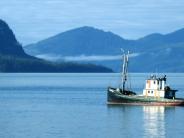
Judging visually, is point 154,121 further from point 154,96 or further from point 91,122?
point 154,96

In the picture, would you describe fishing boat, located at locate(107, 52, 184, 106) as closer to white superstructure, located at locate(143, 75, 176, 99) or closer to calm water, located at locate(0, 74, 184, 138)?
white superstructure, located at locate(143, 75, 176, 99)

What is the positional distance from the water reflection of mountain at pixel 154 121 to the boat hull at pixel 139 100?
3279 millimetres

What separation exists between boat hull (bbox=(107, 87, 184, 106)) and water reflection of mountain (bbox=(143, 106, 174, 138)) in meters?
3.28

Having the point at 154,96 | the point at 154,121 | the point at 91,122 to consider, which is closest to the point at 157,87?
the point at 154,96

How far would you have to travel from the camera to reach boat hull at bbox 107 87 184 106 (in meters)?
129

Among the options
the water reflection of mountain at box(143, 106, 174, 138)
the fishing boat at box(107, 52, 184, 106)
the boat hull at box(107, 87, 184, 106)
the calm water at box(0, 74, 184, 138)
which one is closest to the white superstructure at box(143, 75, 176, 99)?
the fishing boat at box(107, 52, 184, 106)

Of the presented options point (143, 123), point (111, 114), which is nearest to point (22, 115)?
point (111, 114)

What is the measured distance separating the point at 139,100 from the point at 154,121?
29.7 m

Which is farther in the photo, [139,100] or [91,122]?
[139,100]

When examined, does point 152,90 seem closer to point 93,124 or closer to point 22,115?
point 22,115

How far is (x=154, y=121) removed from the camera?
101 metres

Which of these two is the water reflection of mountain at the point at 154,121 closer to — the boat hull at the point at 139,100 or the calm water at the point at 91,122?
the calm water at the point at 91,122

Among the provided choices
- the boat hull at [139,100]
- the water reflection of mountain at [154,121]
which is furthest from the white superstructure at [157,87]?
the water reflection of mountain at [154,121]

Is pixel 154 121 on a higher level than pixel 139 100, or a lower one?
lower
